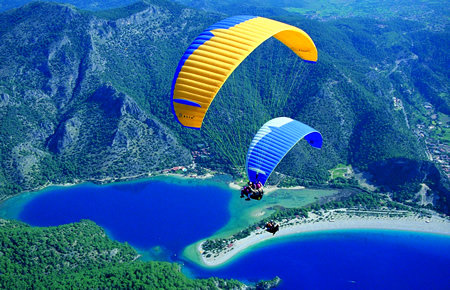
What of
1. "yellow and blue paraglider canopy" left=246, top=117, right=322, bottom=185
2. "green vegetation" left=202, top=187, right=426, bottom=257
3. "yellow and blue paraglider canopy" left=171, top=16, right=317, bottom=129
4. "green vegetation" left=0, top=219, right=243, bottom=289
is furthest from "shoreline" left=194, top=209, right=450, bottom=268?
"yellow and blue paraglider canopy" left=171, top=16, right=317, bottom=129

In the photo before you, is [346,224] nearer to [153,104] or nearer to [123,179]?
[123,179]

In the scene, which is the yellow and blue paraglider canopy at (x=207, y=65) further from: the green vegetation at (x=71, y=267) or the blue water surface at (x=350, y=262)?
the blue water surface at (x=350, y=262)

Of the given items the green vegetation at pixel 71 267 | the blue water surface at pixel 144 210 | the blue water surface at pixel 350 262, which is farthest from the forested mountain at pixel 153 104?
the green vegetation at pixel 71 267

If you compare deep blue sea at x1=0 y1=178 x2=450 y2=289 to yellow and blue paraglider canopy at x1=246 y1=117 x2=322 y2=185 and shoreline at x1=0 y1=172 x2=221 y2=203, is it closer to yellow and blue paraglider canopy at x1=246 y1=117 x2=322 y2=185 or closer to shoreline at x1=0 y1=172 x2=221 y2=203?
shoreline at x1=0 y1=172 x2=221 y2=203

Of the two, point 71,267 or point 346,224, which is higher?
point 346,224

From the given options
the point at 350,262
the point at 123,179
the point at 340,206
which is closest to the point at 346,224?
the point at 340,206

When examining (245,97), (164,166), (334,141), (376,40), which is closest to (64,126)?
(164,166)
